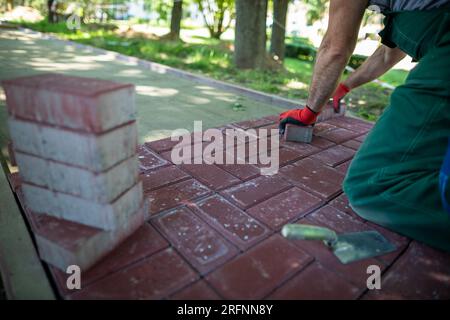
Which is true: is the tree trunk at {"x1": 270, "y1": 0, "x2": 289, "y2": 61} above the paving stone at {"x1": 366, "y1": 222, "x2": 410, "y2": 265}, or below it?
above

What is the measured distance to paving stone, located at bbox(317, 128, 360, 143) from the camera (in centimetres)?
274

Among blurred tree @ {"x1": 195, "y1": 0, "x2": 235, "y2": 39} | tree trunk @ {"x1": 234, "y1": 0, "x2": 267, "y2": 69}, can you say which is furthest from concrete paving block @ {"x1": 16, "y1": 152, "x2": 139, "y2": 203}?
blurred tree @ {"x1": 195, "y1": 0, "x2": 235, "y2": 39}

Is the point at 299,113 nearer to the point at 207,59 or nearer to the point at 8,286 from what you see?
the point at 8,286

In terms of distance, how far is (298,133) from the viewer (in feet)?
8.42

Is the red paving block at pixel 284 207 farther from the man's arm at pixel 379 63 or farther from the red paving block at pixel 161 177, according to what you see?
the man's arm at pixel 379 63

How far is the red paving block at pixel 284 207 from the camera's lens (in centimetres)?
158

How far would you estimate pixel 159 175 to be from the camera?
6.40ft

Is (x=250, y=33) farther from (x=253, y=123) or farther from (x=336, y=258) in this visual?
(x=336, y=258)

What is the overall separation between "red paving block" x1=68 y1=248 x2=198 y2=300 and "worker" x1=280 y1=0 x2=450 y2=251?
992 millimetres

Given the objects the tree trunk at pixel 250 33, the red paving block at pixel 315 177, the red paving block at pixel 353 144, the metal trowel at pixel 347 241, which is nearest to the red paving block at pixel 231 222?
the metal trowel at pixel 347 241

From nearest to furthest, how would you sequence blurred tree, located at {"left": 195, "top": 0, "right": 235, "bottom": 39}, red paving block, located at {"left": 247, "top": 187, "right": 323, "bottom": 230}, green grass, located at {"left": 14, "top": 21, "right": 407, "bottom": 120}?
1. red paving block, located at {"left": 247, "top": 187, "right": 323, "bottom": 230}
2. green grass, located at {"left": 14, "top": 21, "right": 407, "bottom": 120}
3. blurred tree, located at {"left": 195, "top": 0, "right": 235, "bottom": 39}

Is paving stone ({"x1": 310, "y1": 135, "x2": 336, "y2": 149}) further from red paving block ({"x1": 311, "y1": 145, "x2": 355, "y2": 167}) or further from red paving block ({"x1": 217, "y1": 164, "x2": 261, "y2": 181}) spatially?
red paving block ({"x1": 217, "y1": 164, "x2": 261, "y2": 181})
